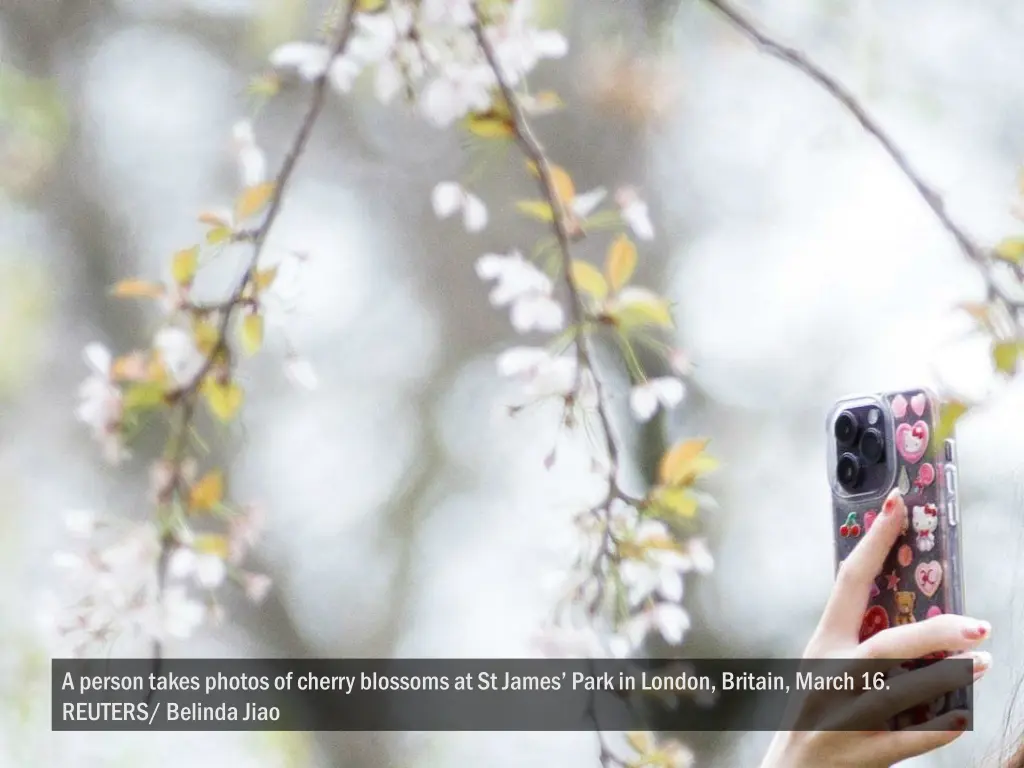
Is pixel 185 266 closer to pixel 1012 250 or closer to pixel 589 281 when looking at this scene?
pixel 589 281

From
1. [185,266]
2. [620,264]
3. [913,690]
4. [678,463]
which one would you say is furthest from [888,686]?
[185,266]

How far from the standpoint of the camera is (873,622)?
679 millimetres

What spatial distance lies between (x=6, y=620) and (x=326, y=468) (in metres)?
0.27

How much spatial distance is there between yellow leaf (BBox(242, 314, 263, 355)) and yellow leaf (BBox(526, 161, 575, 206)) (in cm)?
24

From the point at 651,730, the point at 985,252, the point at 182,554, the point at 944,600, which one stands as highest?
the point at 985,252

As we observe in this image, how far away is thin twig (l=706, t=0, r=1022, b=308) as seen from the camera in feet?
2.72

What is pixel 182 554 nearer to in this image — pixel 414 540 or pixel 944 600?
pixel 414 540

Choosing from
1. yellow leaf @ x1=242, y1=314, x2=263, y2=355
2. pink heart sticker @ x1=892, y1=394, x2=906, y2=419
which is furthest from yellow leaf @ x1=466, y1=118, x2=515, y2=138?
pink heart sticker @ x1=892, y1=394, x2=906, y2=419

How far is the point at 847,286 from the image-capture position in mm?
869

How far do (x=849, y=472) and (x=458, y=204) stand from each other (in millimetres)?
371

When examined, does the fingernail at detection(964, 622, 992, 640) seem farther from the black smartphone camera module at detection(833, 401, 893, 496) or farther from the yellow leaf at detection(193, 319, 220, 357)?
the yellow leaf at detection(193, 319, 220, 357)

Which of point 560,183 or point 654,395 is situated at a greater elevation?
point 560,183

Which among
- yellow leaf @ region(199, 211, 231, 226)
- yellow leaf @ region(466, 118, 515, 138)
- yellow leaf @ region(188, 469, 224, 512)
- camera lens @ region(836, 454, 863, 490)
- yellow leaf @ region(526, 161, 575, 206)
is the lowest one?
yellow leaf @ region(188, 469, 224, 512)

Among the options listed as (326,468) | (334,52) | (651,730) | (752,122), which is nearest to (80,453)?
(326,468)
